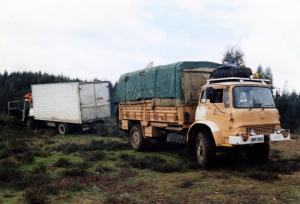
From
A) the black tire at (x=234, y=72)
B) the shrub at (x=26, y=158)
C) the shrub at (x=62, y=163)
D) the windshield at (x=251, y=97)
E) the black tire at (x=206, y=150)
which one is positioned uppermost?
the black tire at (x=234, y=72)

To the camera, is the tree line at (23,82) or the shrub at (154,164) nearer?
the shrub at (154,164)

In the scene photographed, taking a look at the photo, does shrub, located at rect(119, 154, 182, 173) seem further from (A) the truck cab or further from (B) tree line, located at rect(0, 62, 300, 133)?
(B) tree line, located at rect(0, 62, 300, 133)

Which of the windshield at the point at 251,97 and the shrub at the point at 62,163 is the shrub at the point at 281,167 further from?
→ the shrub at the point at 62,163

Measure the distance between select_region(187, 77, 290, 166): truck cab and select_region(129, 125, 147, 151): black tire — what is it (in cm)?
426

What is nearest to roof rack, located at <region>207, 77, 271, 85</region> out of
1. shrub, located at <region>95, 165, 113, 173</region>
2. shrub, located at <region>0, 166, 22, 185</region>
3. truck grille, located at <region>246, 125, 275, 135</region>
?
truck grille, located at <region>246, 125, 275, 135</region>

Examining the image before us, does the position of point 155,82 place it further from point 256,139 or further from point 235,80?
point 256,139

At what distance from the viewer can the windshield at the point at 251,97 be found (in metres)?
12.2

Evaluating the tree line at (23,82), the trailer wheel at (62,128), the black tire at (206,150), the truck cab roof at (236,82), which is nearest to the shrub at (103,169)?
the black tire at (206,150)

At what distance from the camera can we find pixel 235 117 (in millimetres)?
11859

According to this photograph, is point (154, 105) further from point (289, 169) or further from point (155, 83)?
point (289, 169)

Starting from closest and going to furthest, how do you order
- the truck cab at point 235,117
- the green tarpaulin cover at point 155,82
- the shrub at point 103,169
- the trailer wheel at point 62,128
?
the truck cab at point 235,117 < the shrub at point 103,169 < the green tarpaulin cover at point 155,82 < the trailer wheel at point 62,128

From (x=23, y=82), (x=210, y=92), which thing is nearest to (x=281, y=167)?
(x=210, y=92)

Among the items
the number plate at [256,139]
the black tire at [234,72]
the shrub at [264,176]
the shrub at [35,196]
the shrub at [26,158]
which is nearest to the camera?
the shrub at [35,196]

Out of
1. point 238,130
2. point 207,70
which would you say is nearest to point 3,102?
point 207,70
